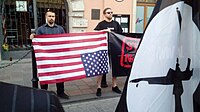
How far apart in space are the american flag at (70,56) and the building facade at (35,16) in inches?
159

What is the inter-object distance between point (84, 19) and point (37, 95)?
756 centimetres

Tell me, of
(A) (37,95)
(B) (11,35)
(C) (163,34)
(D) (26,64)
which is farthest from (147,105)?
(B) (11,35)

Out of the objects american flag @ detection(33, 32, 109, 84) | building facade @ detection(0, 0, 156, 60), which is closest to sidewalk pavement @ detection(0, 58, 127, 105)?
american flag @ detection(33, 32, 109, 84)

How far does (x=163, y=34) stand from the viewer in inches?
67.2

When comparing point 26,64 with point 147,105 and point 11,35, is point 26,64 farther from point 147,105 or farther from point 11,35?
point 147,105

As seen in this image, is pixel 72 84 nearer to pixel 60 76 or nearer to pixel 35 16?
pixel 60 76

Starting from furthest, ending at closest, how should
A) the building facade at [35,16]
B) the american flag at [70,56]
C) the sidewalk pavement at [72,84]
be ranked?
the building facade at [35,16] < the sidewalk pavement at [72,84] < the american flag at [70,56]

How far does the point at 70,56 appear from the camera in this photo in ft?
14.4

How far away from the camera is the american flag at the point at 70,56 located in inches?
165

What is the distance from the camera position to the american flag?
4191 millimetres

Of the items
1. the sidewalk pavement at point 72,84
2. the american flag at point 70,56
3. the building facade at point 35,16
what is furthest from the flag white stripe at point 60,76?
the building facade at point 35,16

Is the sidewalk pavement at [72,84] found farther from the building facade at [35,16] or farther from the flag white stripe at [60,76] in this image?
the building facade at [35,16]

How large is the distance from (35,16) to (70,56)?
4.50 meters

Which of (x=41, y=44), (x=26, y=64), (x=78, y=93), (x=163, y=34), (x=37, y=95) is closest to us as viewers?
(x=37, y=95)
